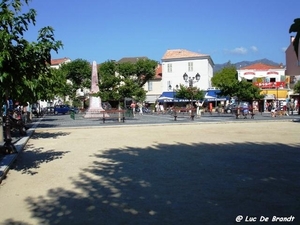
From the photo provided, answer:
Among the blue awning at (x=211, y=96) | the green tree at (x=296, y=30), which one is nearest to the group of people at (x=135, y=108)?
the blue awning at (x=211, y=96)

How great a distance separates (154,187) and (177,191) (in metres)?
0.50

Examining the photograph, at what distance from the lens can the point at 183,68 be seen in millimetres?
61625

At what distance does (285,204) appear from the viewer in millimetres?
5051

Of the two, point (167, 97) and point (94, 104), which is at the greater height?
point (167, 97)

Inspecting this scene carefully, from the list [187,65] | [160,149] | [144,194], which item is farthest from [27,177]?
[187,65]

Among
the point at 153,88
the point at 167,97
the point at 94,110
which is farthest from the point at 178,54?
the point at 94,110

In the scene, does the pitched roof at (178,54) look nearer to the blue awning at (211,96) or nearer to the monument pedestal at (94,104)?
the blue awning at (211,96)

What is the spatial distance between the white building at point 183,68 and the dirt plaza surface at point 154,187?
2010 inches

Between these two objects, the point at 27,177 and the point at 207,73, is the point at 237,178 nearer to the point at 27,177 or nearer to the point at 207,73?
the point at 27,177

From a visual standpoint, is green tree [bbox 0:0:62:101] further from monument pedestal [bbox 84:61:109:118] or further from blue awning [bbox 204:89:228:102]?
blue awning [bbox 204:89:228:102]

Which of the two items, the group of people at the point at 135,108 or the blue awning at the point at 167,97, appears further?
the blue awning at the point at 167,97

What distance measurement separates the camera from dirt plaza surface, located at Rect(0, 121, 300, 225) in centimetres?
475

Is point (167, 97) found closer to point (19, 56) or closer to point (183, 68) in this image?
point (183, 68)

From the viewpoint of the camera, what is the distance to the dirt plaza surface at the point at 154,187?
475 centimetres
